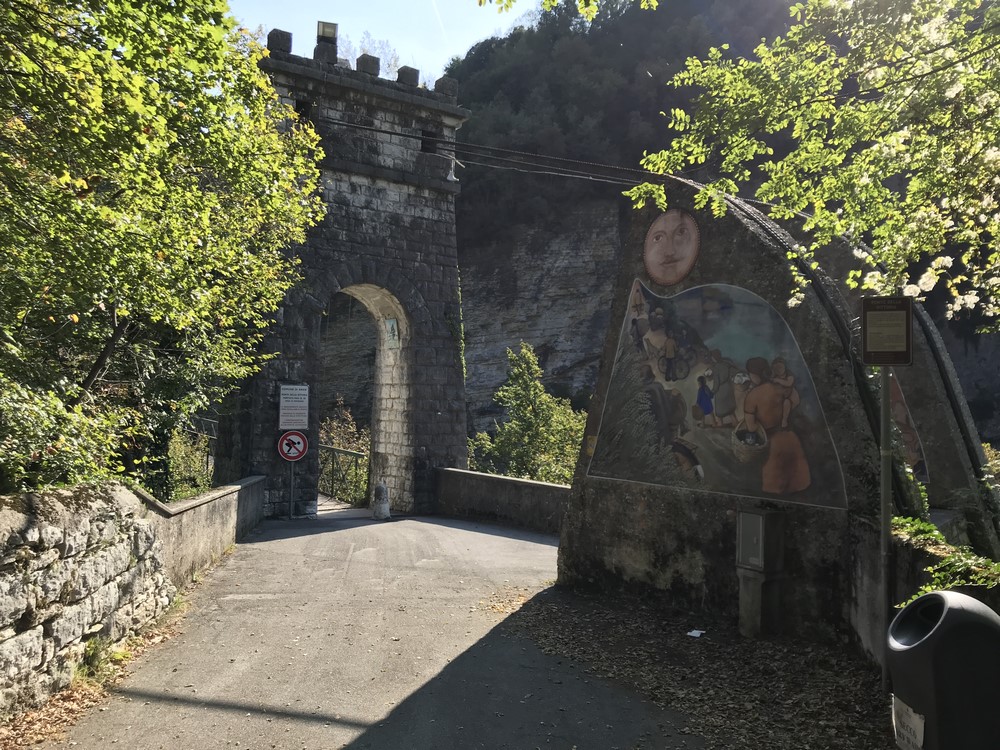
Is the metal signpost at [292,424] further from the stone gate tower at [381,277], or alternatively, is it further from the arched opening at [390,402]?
the arched opening at [390,402]

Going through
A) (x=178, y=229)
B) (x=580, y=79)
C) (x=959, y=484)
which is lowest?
(x=959, y=484)

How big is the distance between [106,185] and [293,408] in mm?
8466

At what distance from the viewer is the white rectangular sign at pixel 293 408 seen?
15016mm

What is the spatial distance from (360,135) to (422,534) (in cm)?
906

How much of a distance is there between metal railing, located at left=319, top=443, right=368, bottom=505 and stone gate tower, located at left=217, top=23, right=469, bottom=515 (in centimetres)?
114

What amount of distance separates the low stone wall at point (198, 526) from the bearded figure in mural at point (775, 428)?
5.31 m

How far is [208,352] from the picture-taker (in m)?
8.94

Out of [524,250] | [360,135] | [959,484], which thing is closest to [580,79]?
[524,250]

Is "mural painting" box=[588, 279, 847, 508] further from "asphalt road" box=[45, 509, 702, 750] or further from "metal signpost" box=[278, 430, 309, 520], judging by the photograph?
"metal signpost" box=[278, 430, 309, 520]

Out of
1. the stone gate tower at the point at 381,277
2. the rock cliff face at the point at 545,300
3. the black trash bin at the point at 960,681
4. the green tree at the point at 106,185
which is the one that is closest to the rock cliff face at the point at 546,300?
the rock cliff face at the point at 545,300

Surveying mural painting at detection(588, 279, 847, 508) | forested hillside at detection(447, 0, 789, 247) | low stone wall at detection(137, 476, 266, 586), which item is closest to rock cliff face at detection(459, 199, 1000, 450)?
forested hillside at detection(447, 0, 789, 247)

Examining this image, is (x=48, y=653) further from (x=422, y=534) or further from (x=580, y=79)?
(x=580, y=79)

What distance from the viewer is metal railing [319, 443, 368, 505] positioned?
→ 62.0 feet

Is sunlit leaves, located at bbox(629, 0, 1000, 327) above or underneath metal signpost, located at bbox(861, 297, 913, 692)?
above
